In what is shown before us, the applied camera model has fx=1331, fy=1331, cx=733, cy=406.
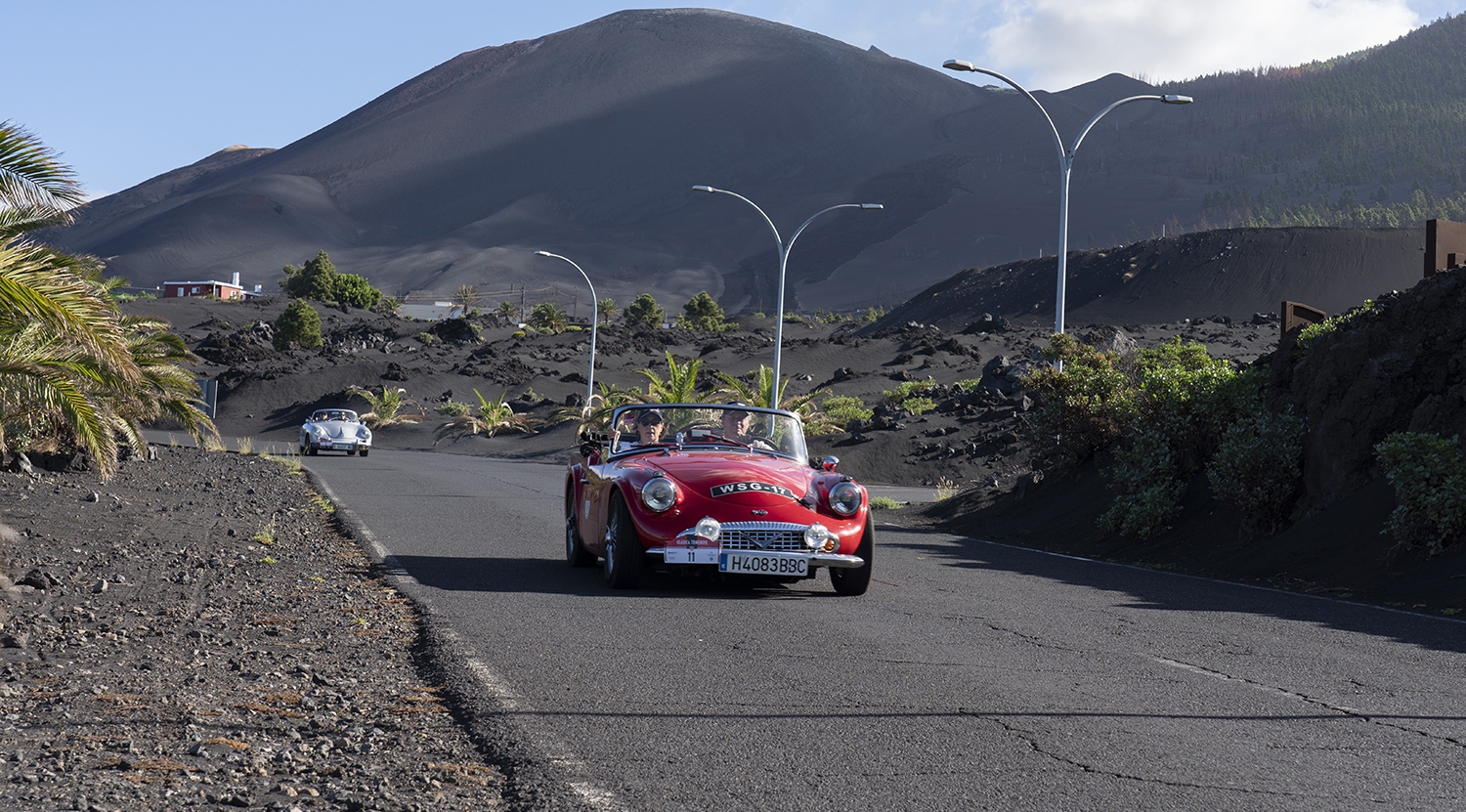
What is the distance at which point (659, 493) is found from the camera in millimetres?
9984

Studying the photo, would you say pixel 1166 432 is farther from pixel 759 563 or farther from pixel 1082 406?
pixel 759 563

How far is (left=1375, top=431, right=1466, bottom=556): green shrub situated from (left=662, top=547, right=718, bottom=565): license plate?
667 centimetres

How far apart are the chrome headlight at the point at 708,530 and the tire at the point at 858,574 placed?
1.03 meters

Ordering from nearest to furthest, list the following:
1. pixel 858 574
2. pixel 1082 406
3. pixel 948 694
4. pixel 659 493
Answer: pixel 948 694, pixel 659 493, pixel 858 574, pixel 1082 406

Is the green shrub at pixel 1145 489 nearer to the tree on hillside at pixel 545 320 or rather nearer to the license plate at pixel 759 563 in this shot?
the license plate at pixel 759 563

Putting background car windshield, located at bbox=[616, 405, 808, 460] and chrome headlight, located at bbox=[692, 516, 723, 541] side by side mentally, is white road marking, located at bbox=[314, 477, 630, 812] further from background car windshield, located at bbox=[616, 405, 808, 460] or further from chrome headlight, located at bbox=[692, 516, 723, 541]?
background car windshield, located at bbox=[616, 405, 808, 460]

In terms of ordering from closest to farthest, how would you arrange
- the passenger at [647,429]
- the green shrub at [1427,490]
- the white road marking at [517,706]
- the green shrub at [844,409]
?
the white road marking at [517,706] < the passenger at [647,429] < the green shrub at [1427,490] < the green shrub at [844,409]

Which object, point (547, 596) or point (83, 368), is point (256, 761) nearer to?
point (547, 596)

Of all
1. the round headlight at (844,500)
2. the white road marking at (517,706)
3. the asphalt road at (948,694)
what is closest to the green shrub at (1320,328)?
the asphalt road at (948,694)

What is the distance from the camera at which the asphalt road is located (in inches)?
196

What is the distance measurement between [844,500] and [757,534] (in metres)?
0.80

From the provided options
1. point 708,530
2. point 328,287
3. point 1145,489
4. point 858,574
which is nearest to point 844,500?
point 858,574

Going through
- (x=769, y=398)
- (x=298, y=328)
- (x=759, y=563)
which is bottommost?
(x=759, y=563)

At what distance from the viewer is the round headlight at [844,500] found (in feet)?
33.7
